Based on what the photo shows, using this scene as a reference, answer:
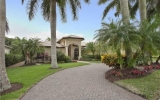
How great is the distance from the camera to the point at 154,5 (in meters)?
22.5

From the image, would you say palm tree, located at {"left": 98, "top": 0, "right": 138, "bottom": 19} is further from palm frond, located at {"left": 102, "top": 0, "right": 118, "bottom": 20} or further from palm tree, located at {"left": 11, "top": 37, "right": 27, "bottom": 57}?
palm tree, located at {"left": 11, "top": 37, "right": 27, "bottom": 57}

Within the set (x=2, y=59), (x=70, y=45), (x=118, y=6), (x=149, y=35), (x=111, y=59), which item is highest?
(x=118, y=6)

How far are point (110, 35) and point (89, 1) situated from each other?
360 inches

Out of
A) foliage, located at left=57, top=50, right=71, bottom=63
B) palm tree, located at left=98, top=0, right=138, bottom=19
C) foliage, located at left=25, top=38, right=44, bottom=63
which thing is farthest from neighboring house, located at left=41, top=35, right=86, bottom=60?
palm tree, located at left=98, top=0, right=138, bottom=19

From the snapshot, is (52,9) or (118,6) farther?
(118,6)

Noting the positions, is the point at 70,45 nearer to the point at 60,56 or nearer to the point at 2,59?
the point at 60,56

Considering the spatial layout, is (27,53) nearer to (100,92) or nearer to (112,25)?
(112,25)

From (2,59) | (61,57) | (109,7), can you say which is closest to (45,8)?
(61,57)

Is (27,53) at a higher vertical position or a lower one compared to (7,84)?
higher

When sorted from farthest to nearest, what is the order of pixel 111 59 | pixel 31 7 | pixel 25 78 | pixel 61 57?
1. pixel 61 57
2. pixel 31 7
3. pixel 111 59
4. pixel 25 78

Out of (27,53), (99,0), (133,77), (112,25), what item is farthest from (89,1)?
(27,53)

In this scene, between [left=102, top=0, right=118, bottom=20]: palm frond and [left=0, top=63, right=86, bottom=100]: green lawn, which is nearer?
[left=0, top=63, right=86, bottom=100]: green lawn

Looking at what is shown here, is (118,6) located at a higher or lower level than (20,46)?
higher

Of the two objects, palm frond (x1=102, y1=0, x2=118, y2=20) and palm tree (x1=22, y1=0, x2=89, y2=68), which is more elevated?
palm frond (x1=102, y1=0, x2=118, y2=20)
